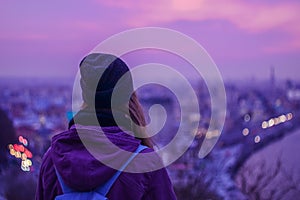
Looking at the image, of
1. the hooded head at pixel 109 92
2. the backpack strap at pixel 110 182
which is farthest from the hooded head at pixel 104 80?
the backpack strap at pixel 110 182

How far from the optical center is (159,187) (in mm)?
787

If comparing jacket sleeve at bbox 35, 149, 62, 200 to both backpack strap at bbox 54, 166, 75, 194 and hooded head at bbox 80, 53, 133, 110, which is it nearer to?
backpack strap at bbox 54, 166, 75, 194

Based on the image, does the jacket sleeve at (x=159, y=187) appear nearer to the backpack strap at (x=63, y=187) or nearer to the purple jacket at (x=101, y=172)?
the purple jacket at (x=101, y=172)

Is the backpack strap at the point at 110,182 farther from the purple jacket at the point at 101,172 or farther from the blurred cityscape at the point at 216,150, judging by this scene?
the blurred cityscape at the point at 216,150

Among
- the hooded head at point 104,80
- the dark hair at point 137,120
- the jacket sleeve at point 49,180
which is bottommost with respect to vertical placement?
the jacket sleeve at point 49,180

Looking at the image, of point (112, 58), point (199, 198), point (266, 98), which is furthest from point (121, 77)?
point (266, 98)

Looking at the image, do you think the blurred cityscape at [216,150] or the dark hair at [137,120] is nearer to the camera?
the dark hair at [137,120]

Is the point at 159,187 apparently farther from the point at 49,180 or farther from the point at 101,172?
the point at 49,180

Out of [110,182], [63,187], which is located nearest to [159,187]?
[110,182]

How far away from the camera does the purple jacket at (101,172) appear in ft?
2.51

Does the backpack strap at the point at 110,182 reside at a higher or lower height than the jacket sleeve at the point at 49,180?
higher

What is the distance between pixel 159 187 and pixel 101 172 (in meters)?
0.13

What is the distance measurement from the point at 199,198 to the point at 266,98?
17.4 feet

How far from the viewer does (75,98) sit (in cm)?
98
